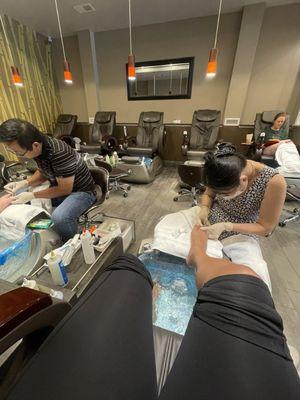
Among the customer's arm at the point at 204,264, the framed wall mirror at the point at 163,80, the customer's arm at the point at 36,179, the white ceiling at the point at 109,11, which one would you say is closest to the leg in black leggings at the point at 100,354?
the customer's arm at the point at 204,264

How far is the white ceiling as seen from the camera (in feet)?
9.57

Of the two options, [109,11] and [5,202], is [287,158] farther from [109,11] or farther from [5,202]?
[109,11]

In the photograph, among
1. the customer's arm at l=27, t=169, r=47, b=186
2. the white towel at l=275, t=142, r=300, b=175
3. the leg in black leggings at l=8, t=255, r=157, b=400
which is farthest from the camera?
the white towel at l=275, t=142, r=300, b=175

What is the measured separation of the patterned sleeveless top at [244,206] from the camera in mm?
952

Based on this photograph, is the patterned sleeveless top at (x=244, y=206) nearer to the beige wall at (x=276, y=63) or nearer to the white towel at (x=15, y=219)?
the white towel at (x=15, y=219)

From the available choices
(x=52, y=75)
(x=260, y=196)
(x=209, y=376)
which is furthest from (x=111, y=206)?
(x=52, y=75)

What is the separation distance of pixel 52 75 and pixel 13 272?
501cm

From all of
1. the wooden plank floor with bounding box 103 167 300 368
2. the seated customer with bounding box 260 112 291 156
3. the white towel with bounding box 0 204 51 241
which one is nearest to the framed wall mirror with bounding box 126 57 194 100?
the seated customer with bounding box 260 112 291 156

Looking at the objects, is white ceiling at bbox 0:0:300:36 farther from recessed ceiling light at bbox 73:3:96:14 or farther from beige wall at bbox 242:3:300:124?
beige wall at bbox 242:3:300:124

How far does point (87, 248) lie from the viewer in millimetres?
1140

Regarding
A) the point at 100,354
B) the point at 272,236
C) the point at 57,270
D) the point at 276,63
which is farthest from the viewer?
the point at 276,63

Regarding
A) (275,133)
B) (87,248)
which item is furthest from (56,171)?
(275,133)

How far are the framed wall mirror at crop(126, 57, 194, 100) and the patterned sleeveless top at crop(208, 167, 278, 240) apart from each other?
3.51 meters

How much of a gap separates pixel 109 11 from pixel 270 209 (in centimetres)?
413
